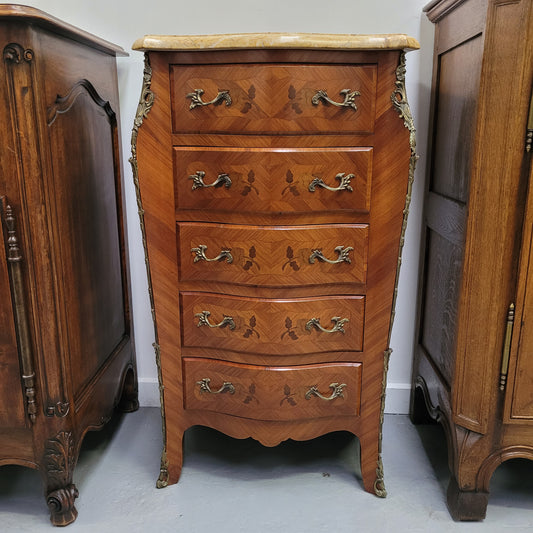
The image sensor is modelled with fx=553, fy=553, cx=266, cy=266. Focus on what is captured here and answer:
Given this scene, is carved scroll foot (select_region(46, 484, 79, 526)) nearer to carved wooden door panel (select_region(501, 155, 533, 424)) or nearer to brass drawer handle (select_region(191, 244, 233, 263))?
brass drawer handle (select_region(191, 244, 233, 263))

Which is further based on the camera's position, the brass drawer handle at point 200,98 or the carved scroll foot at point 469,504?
the carved scroll foot at point 469,504

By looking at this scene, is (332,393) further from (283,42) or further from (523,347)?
(283,42)

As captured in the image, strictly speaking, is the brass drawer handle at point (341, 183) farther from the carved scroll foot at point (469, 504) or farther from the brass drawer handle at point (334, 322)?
the carved scroll foot at point (469, 504)

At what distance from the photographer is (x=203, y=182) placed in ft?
4.59

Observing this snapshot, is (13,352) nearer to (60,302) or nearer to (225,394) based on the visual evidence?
(60,302)

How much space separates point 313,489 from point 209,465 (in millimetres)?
347

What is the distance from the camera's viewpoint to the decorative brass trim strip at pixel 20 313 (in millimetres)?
1339

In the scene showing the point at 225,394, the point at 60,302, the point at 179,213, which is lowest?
the point at 225,394

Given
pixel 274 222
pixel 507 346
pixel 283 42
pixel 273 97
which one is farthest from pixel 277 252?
pixel 507 346

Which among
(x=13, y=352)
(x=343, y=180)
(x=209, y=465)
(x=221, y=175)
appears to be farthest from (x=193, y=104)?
(x=209, y=465)

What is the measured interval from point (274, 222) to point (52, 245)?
56 centimetres

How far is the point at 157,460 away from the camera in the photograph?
1815 mm

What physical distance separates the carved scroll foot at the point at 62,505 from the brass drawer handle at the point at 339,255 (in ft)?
2.99

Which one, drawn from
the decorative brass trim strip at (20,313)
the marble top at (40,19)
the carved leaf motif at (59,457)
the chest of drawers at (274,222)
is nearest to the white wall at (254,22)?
the marble top at (40,19)
